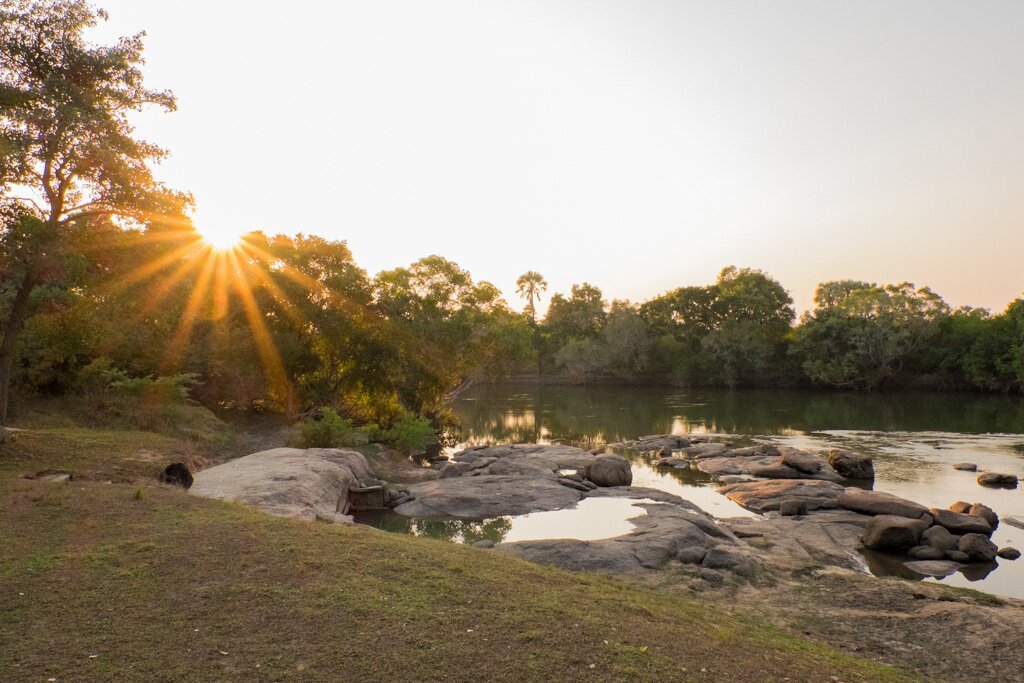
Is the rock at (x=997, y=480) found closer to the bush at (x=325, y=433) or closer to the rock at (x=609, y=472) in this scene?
the rock at (x=609, y=472)

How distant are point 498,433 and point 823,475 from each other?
68.4 feet

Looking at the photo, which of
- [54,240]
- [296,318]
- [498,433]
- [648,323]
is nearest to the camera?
[54,240]

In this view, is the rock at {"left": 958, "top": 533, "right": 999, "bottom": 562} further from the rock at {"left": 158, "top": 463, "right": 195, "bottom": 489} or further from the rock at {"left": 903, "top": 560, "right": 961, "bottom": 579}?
the rock at {"left": 158, "top": 463, "right": 195, "bottom": 489}

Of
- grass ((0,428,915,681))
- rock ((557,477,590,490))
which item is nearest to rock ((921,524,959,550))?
grass ((0,428,915,681))

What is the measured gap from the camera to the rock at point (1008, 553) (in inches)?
530

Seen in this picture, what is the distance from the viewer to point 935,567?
503 inches

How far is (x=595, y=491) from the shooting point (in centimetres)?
1878

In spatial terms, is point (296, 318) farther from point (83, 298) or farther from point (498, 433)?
point (498, 433)

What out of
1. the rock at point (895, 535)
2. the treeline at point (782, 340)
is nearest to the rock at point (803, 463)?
the rock at point (895, 535)

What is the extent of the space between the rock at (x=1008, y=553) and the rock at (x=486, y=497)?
945 centimetres

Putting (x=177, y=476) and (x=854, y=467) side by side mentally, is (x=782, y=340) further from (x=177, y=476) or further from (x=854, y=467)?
(x=177, y=476)

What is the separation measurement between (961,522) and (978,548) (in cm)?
174

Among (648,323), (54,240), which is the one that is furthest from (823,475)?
(648,323)

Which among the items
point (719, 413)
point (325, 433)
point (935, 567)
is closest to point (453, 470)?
point (325, 433)
